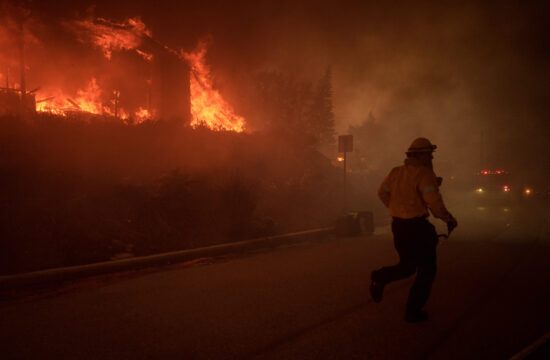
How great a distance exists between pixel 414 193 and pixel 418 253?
63 centimetres

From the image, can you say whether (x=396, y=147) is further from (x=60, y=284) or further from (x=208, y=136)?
(x=60, y=284)

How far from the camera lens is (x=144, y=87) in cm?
1745

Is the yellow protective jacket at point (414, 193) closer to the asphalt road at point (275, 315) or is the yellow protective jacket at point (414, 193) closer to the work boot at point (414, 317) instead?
the work boot at point (414, 317)

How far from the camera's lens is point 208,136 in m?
14.5

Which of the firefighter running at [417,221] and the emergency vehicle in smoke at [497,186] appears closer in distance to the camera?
the firefighter running at [417,221]

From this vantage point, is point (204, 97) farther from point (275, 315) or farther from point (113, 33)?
point (275, 315)

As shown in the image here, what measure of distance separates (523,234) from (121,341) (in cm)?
1138

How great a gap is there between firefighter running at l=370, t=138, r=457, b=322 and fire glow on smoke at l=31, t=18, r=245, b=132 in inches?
496

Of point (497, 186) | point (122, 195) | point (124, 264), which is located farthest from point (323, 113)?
point (124, 264)

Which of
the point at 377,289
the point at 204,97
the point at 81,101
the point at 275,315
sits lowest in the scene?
the point at 275,315

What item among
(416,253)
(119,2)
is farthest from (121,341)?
(119,2)

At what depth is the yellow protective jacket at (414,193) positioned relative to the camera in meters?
3.27

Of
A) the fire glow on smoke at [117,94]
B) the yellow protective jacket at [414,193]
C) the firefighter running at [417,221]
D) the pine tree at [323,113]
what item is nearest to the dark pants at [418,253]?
the firefighter running at [417,221]

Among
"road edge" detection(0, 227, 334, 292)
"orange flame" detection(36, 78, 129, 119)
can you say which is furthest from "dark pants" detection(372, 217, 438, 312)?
"orange flame" detection(36, 78, 129, 119)
